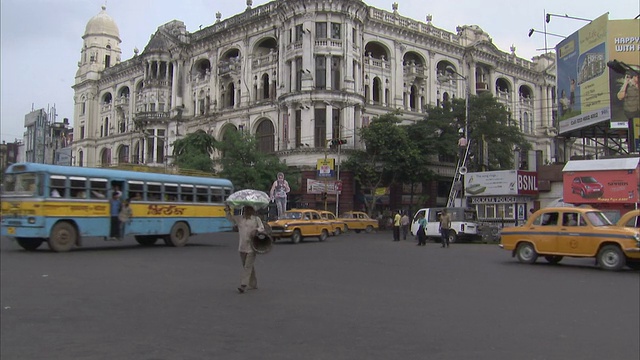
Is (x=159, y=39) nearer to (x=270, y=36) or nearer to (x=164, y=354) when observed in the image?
(x=270, y=36)

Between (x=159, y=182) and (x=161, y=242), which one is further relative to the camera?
(x=161, y=242)

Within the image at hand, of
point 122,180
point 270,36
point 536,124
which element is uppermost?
point 270,36

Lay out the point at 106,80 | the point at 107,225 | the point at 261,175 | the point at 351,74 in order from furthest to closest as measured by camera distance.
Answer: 1. the point at 106,80
2. the point at 351,74
3. the point at 261,175
4. the point at 107,225

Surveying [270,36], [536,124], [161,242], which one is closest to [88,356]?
[161,242]

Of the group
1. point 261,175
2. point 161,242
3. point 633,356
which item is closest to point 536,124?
point 261,175

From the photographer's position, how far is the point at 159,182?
66.7 feet

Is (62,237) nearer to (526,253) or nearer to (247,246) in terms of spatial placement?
(247,246)

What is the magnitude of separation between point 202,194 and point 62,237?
20.8 ft

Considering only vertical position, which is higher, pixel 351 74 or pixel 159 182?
pixel 351 74

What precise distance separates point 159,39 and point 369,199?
3237 centimetres

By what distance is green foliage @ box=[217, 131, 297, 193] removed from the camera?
41.0 metres

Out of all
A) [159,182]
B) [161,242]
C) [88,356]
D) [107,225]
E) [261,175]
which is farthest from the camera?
[261,175]

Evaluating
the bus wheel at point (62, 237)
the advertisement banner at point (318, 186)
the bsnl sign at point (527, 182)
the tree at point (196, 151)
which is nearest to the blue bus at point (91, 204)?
the bus wheel at point (62, 237)

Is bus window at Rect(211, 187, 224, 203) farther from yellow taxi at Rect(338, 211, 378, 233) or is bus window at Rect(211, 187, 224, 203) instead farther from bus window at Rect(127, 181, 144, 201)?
A: yellow taxi at Rect(338, 211, 378, 233)
